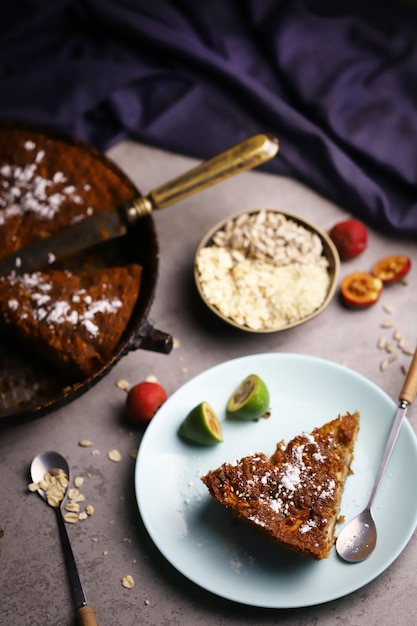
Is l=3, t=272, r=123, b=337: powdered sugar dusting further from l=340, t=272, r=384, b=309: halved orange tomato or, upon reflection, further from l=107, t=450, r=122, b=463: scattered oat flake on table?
l=340, t=272, r=384, b=309: halved orange tomato

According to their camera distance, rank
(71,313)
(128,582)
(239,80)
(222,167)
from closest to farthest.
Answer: (128,582) < (71,313) < (222,167) < (239,80)

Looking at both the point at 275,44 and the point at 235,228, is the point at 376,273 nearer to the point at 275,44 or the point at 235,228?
the point at 235,228

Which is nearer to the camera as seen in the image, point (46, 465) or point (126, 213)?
point (46, 465)

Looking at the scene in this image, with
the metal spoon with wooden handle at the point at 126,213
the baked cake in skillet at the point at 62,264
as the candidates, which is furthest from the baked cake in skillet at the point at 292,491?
the metal spoon with wooden handle at the point at 126,213

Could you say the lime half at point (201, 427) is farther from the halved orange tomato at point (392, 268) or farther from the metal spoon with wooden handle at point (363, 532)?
the halved orange tomato at point (392, 268)

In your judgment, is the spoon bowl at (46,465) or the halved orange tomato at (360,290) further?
the halved orange tomato at (360,290)

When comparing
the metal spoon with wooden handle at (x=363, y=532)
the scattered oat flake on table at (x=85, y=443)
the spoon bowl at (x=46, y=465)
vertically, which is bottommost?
the metal spoon with wooden handle at (x=363, y=532)

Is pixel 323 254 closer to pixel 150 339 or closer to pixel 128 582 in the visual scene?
pixel 150 339

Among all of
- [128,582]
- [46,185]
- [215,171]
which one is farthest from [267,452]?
[46,185]
